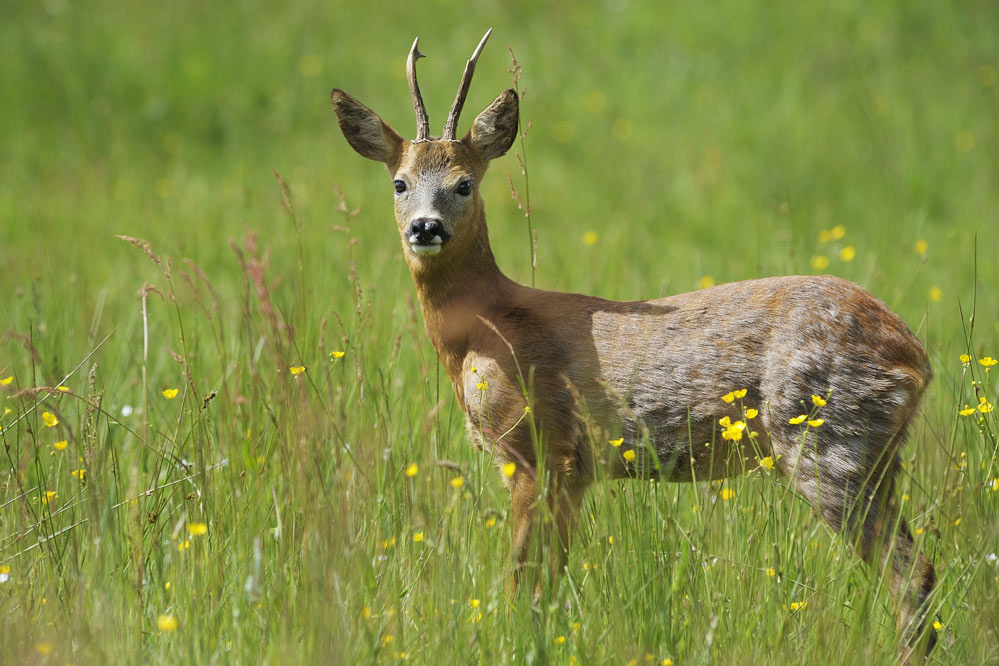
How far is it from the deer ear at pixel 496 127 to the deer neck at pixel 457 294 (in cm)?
36

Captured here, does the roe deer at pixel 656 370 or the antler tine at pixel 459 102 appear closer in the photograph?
the roe deer at pixel 656 370

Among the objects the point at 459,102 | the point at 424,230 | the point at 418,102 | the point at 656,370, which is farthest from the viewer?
the point at 418,102

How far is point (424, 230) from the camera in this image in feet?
13.8

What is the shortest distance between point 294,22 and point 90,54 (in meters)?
2.47

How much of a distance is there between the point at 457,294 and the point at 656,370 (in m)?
0.86

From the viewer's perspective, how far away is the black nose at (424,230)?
420 centimetres

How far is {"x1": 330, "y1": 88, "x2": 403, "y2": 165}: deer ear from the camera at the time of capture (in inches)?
184

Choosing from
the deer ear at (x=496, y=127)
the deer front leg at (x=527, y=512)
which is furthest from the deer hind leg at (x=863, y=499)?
the deer ear at (x=496, y=127)

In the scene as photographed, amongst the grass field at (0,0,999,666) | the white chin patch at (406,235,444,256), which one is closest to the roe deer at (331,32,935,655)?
the white chin patch at (406,235,444,256)

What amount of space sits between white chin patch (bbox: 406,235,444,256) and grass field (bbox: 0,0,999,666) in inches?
16.2

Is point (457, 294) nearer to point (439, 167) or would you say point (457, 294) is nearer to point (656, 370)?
point (439, 167)

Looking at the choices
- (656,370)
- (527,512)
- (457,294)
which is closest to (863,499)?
(656,370)

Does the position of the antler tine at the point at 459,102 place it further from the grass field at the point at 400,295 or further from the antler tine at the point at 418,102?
the grass field at the point at 400,295

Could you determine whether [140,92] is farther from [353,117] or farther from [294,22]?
[353,117]
